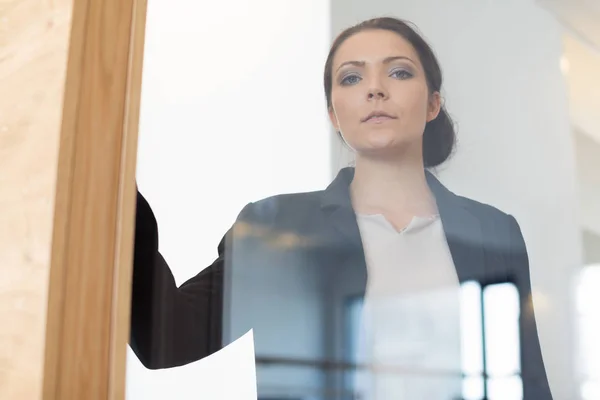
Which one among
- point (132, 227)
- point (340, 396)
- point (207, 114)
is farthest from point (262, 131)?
point (340, 396)

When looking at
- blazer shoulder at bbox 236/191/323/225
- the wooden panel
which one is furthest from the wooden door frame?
blazer shoulder at bbox 236/191/323/225

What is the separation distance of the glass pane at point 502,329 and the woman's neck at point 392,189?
10cm

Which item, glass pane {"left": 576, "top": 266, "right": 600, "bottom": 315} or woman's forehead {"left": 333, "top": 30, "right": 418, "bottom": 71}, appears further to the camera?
woman's forehead {"left": 333, "top": 30, "right": 418, "bottom": 71}

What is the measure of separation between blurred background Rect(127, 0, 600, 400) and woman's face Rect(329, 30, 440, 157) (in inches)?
0.8

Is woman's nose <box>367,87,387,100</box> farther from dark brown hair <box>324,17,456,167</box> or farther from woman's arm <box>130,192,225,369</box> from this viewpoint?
woman's arm <box>130,192,225,369</box>

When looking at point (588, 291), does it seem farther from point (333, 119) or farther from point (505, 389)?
point (333, 119)

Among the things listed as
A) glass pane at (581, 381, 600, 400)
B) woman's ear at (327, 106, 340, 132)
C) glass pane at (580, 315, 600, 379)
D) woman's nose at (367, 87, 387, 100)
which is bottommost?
glass pane at (581, 381, 600, 400)

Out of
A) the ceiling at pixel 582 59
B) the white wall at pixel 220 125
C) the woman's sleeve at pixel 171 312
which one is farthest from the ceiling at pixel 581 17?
the woman's sleeve at pixel 171 312

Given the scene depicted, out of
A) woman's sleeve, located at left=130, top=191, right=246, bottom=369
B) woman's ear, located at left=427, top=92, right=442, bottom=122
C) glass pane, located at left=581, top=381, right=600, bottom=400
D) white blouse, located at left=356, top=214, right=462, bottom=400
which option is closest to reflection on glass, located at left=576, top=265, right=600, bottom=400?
glass pane, located at left=581, top=381, right=600, bottom=400

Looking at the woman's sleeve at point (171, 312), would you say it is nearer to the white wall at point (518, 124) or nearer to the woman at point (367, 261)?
the woman at point (367, 261)

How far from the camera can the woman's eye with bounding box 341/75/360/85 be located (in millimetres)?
750

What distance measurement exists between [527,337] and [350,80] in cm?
31

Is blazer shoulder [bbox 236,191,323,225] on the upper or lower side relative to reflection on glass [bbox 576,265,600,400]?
upper

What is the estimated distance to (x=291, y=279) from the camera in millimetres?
720
